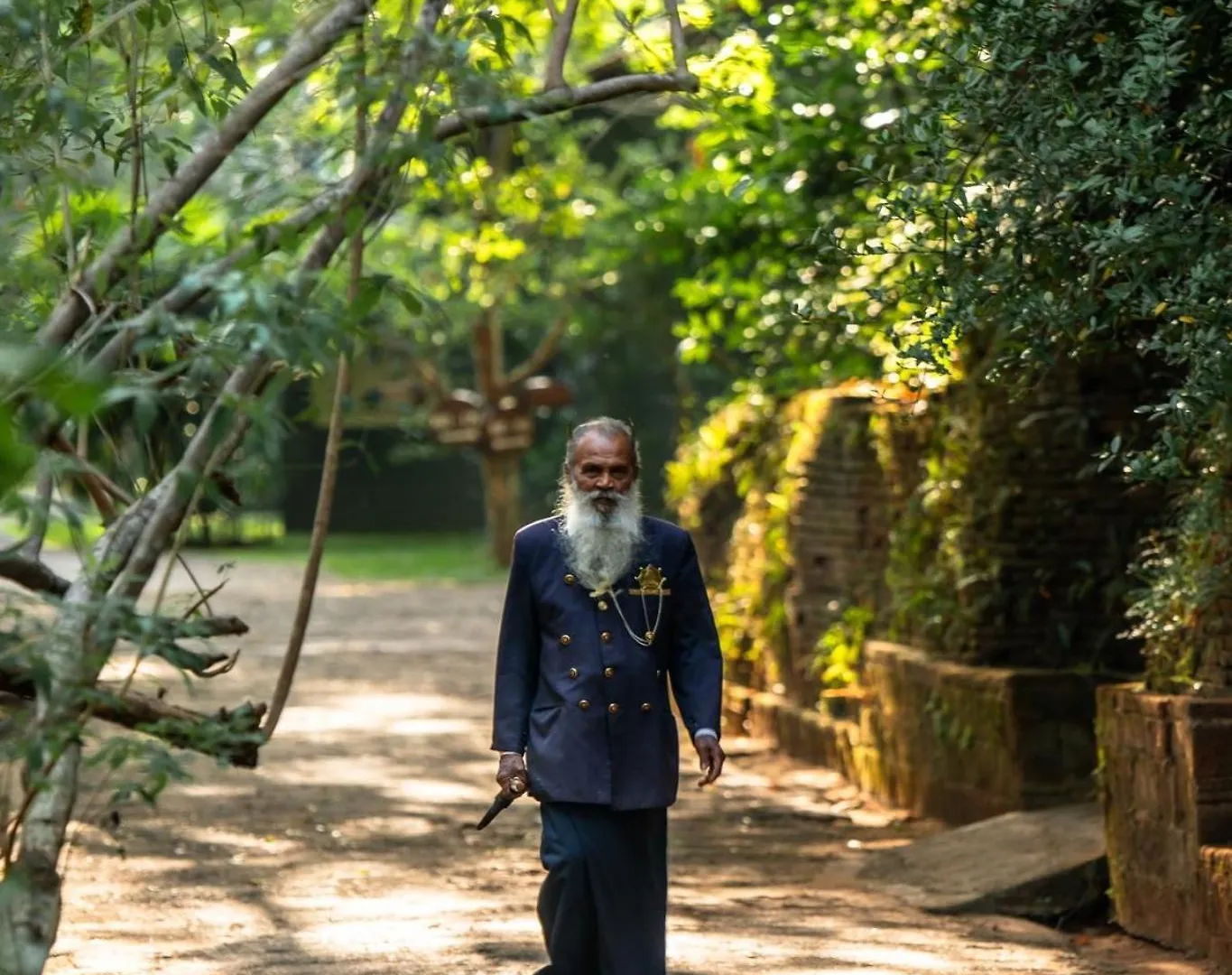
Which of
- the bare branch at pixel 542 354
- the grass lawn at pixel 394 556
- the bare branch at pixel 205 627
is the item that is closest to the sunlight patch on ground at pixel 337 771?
the bare branch at pixel 205 627

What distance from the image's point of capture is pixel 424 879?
32.3ft

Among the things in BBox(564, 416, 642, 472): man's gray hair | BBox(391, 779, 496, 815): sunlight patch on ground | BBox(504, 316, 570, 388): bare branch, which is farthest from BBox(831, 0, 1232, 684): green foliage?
BBox(504, 316, 570, 388): bare branch

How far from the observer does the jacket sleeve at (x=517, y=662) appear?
657cm

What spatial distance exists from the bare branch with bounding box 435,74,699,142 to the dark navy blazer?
1.20 metres

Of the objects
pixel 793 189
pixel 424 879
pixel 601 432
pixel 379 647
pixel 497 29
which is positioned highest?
pixel 793 189

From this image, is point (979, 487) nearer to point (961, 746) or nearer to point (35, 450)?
point (961, 746)

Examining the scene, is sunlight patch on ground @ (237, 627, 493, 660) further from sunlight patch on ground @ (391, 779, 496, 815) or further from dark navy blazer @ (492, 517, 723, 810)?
dark navy blazer @ (492, 517, 723, 810)

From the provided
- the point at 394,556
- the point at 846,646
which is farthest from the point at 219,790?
the point at 394,556

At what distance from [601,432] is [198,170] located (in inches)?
54.8

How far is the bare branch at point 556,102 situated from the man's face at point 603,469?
0.94 metres

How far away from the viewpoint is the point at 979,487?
11.2 metres

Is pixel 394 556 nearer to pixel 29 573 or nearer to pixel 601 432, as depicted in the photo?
pixel 601 432

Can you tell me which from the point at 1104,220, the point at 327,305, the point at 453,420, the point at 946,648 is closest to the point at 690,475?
the point at 946,648

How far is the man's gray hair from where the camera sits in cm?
662
